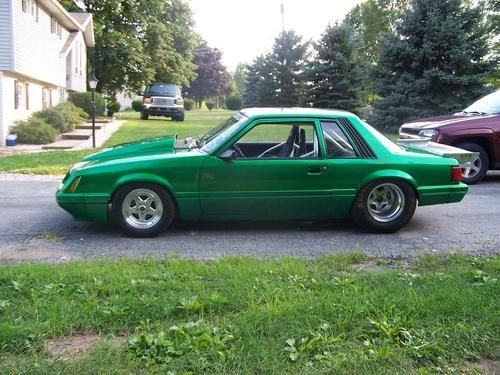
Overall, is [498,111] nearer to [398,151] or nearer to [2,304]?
[398,151]

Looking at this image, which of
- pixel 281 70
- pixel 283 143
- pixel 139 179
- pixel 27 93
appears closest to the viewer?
pixel 139 179

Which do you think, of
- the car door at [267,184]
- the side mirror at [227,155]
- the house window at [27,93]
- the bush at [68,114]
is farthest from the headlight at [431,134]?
the house window at [27,93]

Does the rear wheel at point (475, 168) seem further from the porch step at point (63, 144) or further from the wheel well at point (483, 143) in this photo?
the porch step at point (63, 144)

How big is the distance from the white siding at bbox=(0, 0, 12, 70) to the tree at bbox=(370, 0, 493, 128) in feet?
42.9

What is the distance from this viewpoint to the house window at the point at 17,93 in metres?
17.8

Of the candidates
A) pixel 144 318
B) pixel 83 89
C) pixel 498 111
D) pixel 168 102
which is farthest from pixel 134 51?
pixel 144 318

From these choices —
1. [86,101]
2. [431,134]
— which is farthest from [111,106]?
[431,134]

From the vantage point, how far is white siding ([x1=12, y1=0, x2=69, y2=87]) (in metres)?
16.6

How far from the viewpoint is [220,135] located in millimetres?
6117

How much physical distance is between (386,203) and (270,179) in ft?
4.89

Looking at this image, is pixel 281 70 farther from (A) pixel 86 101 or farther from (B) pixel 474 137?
(B) pixel 474 137

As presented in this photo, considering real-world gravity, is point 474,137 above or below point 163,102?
below

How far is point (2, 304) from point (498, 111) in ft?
31.0

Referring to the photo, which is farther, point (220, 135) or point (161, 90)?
point (161, 90)
